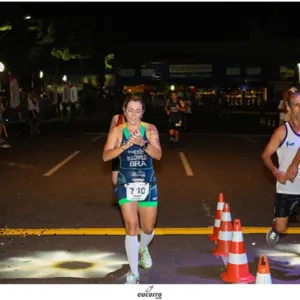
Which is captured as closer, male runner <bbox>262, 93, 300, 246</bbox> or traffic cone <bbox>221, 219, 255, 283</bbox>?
traffic cone <bbox>221, 219, 255, 283</bbox>

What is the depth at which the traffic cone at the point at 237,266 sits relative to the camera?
5.74 m

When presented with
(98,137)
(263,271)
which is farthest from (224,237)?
(98,137)

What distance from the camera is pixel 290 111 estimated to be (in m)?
6.52

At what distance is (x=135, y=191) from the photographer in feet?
18.9

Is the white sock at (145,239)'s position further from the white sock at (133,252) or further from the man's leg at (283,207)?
the man's leg at (283,207)

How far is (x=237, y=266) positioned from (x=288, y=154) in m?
1.40

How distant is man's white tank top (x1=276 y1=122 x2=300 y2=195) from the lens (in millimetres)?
6375

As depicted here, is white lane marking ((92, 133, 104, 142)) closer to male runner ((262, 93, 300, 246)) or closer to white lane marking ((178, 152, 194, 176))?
white lane marking ((178, 152, 194, 176))

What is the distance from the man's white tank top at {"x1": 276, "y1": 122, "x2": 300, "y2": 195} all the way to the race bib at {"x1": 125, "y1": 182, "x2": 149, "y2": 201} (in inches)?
64.7

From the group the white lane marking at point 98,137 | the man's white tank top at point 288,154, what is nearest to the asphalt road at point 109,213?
the man's white tank top at point 288,154

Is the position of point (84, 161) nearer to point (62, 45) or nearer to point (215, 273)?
point (215, 273)

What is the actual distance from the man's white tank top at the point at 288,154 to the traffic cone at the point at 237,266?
90 cm

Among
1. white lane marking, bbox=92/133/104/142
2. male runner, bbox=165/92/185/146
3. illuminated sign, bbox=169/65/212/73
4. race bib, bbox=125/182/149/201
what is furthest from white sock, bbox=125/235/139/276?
illuminated sign, bbox=169/65/212/73
